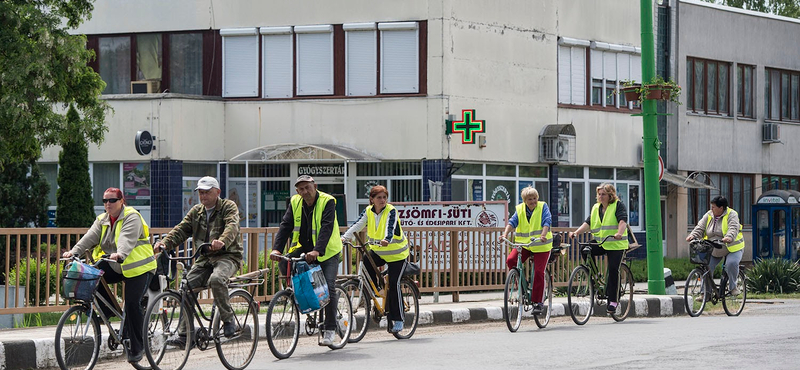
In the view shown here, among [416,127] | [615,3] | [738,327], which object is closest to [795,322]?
[738,327]

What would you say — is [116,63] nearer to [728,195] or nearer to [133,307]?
[728,195]

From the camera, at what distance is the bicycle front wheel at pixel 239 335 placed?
1080 cm

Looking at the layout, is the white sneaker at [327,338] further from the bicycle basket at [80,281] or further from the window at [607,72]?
the window at [607,72]

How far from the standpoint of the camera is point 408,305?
13461 mm

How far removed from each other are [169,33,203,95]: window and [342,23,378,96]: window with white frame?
373 centimetres

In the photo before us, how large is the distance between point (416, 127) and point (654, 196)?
32.4ft

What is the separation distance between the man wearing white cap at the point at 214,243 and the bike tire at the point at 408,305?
2.67m

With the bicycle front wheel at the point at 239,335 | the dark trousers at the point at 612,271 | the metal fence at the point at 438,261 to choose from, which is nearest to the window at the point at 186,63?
the metal fence at the point at 438,261

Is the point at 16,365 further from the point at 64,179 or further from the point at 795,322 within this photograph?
the point at 64,179

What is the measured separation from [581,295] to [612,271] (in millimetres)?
523

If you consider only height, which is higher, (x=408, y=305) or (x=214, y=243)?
(x=214, y=243)

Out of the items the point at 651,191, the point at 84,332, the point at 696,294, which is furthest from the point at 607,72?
the point at 84,332

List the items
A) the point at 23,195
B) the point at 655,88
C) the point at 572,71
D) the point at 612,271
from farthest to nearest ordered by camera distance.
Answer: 1. the point at 572,71
2. the point at 23,195
3. the point at 655,88
4. the point at 612,271

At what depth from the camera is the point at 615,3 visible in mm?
32469
